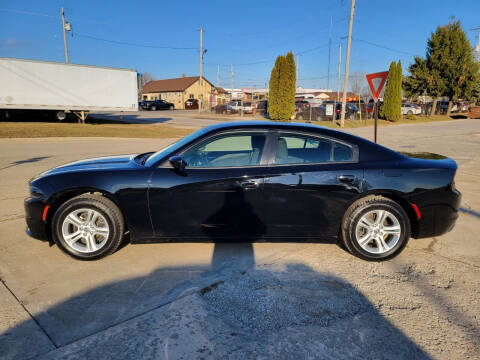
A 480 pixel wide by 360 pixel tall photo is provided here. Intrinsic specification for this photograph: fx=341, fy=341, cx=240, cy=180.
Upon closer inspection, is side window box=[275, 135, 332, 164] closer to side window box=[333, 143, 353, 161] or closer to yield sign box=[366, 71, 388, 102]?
side window box=[333, 143, 353, 161]

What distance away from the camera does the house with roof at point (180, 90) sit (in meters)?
Result: 68.8

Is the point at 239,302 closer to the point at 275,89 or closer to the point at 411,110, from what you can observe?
the point at 275,89

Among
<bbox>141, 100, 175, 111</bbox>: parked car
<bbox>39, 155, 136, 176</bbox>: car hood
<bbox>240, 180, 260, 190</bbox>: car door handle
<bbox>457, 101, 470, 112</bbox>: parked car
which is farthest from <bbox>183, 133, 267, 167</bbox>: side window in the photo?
<bbox>457, 101, 470, 112</bbox>: parked car

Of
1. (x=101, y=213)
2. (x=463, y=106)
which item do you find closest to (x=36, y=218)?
(x=101, y=213)

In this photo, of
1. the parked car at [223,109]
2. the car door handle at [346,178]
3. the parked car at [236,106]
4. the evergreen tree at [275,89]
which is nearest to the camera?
the car door handle at [346,178]

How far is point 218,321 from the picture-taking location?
258cm

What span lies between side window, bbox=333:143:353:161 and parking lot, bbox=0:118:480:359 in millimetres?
1080

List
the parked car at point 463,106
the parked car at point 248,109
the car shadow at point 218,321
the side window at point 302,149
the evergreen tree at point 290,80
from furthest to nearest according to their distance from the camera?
the parked car at point 463,106
the parked car at point 248,109
the evergreen tree at point 290,80
the side window at point 302,149
the car shadow at point 218,321

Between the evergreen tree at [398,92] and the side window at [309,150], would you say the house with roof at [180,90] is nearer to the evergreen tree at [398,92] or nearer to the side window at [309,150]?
the evergreen tree at [398,92]

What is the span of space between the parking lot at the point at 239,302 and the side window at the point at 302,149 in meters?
1.05

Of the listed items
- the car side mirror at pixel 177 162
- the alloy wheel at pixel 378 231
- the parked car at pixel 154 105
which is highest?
the parked car at pixel 154 105

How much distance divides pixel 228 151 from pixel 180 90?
68.6 meters

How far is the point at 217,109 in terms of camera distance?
44406mm

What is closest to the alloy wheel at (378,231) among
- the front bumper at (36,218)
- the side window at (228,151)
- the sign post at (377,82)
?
the side window at (228,151)
